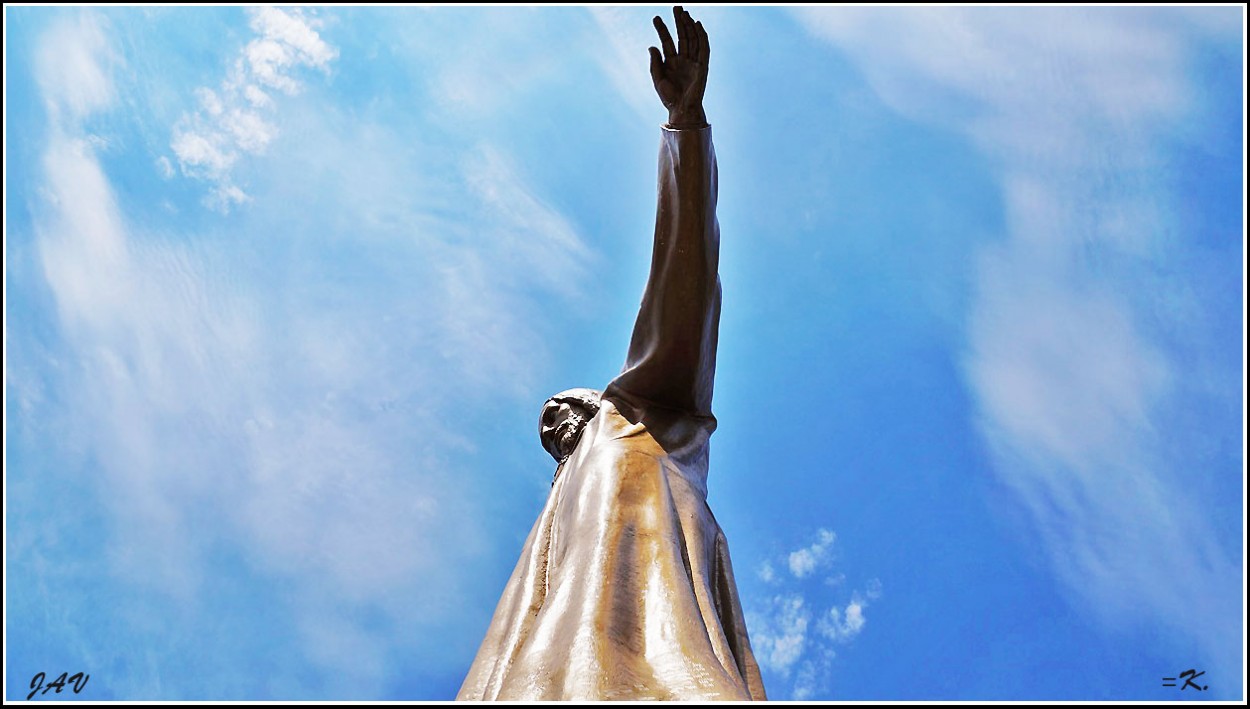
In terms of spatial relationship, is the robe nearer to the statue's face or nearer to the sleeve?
the sleeve

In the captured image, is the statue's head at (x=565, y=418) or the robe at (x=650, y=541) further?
the statue's head at (x=565, y=418)

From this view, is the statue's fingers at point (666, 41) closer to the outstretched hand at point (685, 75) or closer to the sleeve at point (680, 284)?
the outstretched hand at point (685, 75)

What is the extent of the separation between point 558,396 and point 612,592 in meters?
3.31

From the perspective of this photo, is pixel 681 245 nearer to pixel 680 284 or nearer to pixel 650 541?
pixel 680 284

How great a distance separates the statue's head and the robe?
0.47 meters

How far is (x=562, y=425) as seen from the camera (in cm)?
786

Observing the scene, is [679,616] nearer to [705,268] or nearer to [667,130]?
[705,268]

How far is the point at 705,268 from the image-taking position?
23.8ft

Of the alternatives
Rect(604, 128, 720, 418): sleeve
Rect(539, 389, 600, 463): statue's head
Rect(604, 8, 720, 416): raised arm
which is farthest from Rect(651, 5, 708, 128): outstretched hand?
Rect(539, 389, 600, 463): statue's head

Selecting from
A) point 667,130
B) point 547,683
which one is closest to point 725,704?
point 547,683

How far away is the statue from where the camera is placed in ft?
14.3

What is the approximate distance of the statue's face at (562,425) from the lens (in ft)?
25.3

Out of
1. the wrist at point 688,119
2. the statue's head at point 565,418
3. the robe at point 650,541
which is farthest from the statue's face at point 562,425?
the wrist at point 688,119

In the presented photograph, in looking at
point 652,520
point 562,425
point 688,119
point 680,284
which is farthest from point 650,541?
point 688,119
